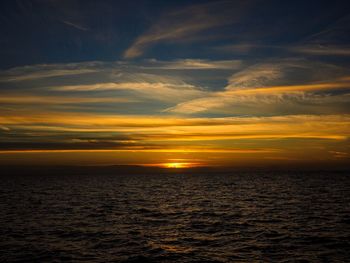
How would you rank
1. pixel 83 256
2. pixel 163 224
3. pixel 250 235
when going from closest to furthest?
pixel 83 256 → pixel 250 235 → pixel 163 224

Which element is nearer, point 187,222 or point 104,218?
point 187,222

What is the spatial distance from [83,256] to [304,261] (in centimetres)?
1364

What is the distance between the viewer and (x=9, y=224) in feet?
116

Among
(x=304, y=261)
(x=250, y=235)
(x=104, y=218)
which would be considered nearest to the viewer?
(x=304, y=261)

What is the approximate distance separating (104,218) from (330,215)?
2429cm

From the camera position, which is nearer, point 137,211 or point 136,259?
point 136,259

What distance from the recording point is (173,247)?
25.6 m

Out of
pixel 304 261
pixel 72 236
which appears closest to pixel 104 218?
pixel 72 236

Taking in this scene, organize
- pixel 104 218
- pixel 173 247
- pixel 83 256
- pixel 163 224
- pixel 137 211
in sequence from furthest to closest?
pixel 137 211 → pixel 104 218 → pixel 163 224 → pixel 173 247 → pixel 83 256

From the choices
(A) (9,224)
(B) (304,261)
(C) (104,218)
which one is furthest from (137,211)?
(B) (304,261)

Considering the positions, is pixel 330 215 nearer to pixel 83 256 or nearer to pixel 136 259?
pixel 136 259

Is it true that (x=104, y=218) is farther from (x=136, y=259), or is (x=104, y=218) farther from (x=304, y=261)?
(x=304, y=261)

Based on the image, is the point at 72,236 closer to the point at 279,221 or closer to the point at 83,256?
the point at 83,256

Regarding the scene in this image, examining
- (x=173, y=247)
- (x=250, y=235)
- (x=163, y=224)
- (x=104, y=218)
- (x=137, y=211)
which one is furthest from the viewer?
(x=137, y=211)
